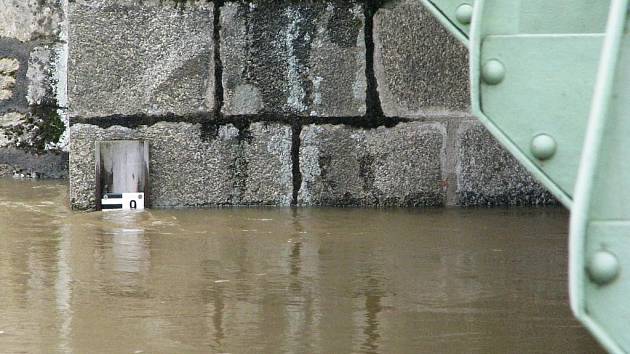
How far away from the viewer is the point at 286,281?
2674mm

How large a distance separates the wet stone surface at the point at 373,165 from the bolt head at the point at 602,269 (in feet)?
9.43

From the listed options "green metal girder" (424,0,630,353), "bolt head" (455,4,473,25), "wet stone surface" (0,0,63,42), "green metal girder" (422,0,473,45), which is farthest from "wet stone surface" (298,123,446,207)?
"green metal girder" (424,0,630,353)

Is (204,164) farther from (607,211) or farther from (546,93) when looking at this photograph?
(607,211)

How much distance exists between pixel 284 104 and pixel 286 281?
129 centimetres

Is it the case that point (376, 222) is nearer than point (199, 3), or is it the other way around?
point (376, 222)

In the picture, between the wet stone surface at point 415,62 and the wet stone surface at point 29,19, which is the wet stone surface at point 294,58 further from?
the wet stone surface at point 29,19

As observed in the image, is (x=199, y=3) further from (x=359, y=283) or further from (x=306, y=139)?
(x=359, y=283)

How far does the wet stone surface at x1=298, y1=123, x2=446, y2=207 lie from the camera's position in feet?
12.6

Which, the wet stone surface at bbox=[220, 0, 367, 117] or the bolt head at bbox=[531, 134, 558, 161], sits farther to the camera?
the wet stone surface at bbox=[220, 0, 367, 117]

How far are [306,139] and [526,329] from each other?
1781mm

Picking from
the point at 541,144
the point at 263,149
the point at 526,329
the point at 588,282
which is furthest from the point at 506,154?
the point at 588,282

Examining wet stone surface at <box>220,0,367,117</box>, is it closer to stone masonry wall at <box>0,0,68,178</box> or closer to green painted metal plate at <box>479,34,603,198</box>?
stone masonry wall at <box>0,0,68,178</box>

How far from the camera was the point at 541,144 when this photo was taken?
1.26 m

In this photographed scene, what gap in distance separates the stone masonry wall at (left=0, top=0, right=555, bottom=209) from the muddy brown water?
0.12 m
